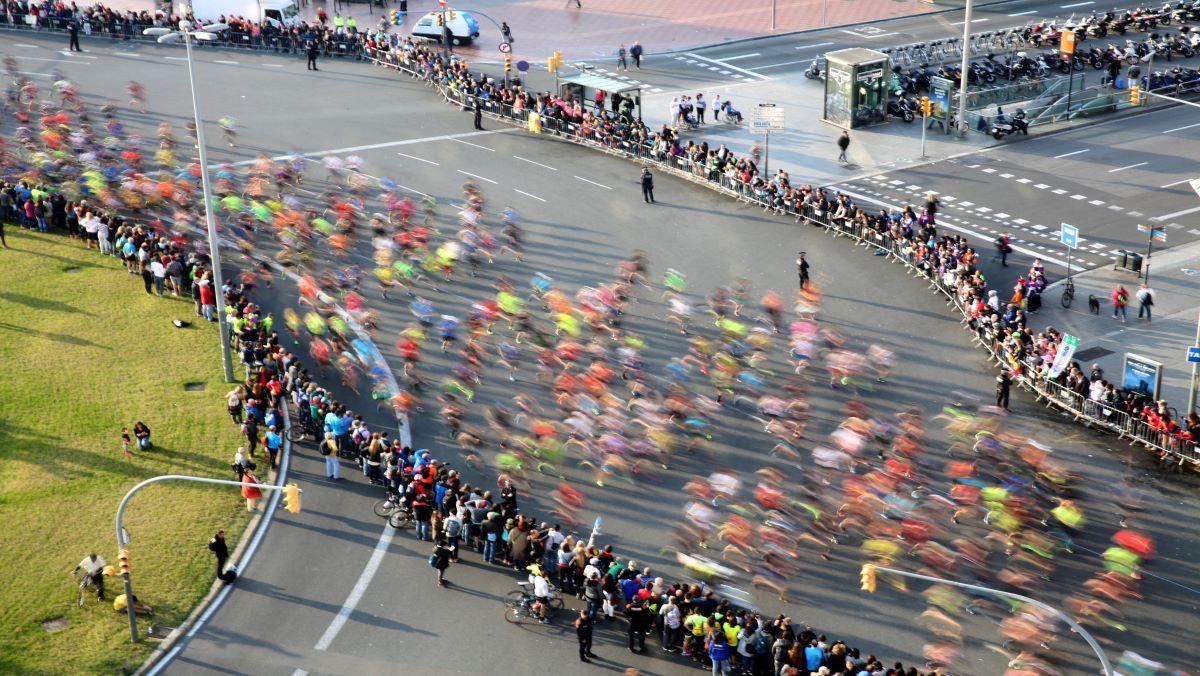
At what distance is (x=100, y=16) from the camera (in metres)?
73.7

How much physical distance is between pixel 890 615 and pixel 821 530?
10.3 feet

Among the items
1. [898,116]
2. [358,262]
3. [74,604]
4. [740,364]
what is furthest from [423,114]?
[74,604]

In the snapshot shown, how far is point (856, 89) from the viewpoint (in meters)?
60.3

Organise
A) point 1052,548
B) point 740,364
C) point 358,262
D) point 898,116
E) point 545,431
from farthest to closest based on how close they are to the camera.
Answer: point 898,116, point 358,262, point 740,364, point 545,431, point 1052,548

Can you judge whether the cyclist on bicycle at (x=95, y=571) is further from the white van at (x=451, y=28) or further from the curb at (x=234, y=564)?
the white van at (x=451, y=28)

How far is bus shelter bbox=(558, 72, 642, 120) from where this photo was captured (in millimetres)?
60031

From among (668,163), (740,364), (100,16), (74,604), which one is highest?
(100,16)

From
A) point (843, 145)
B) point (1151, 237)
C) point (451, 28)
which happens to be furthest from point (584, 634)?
point (451, 28)

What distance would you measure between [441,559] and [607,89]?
3354 cm

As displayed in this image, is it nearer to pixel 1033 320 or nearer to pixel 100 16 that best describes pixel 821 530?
pixel 1033 320

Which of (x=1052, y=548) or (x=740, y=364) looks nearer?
(x=1052, y=548)

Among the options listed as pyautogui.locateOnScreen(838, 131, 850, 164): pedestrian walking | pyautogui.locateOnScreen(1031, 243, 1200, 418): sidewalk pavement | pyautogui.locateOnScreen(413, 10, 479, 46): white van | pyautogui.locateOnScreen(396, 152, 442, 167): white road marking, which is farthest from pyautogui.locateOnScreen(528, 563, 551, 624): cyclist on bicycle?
pyautogui.locateOnScreen(413, 10, 479, 46): white van

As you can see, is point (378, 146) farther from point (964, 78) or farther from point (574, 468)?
point (574, 468)

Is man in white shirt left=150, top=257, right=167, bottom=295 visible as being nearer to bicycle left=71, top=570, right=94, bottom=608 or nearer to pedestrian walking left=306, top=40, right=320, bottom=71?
bicycle left=71, top=570, right=94, bottom=608
